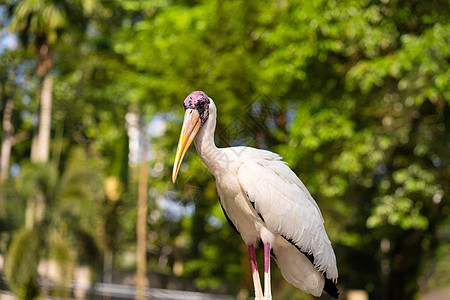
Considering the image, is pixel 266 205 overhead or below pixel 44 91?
below

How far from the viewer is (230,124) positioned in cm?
424

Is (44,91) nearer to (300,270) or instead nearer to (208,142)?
(300,270)

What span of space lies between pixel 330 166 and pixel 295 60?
1.90 m

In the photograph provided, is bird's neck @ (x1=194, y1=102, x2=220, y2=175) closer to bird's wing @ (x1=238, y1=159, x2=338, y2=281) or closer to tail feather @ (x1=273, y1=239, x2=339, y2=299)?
bird's wing @ (x1=238, y1=159, x2=338, y2=281)

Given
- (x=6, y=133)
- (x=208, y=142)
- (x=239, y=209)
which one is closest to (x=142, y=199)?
(x=6, y=133)

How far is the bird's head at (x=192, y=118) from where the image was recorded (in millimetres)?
3168

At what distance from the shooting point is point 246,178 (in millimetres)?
3354

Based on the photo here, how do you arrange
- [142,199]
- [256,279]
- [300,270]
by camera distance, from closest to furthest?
[256,279] < [300,270] < [142,199]

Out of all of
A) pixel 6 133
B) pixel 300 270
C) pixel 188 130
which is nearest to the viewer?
pixel 188 130

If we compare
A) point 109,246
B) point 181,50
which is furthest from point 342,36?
point 109,246

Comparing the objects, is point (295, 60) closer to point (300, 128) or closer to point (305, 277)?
point (300, 128)

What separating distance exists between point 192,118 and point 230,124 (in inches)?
41.3

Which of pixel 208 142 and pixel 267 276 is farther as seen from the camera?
pixel 267 276

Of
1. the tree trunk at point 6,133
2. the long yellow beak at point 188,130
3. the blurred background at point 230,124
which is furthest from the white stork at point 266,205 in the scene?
the tree trunk at point 6,133
